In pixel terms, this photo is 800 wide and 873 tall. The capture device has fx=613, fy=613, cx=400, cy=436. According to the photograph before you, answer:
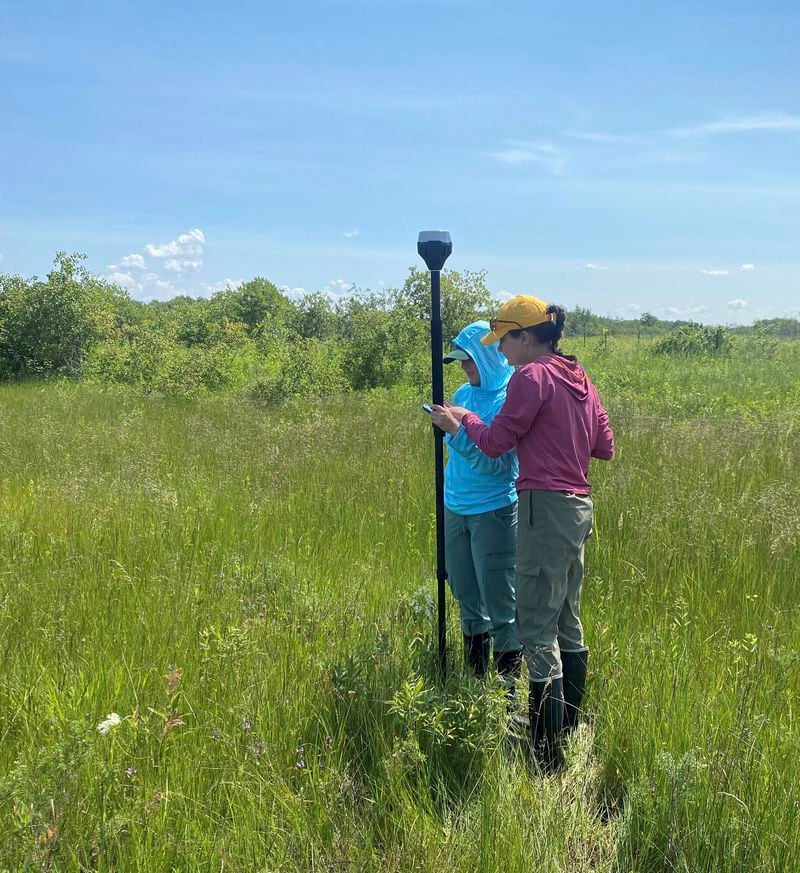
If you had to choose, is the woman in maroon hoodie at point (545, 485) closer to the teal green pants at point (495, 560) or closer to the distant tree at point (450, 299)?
the teal green pants at point (495, 560)

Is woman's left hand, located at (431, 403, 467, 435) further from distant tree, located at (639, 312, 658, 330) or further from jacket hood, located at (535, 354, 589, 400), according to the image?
distant tree, located at (639, 312, 658, 330)

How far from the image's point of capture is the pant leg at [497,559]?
2656mm

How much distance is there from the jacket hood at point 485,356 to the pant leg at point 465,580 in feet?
2.06

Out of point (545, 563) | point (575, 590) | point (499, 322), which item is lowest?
point (575, 590)

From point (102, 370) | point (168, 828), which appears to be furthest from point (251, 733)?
point (102, 370)

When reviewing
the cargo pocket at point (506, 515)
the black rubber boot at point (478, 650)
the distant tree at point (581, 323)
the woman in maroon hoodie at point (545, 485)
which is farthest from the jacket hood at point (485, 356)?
the distant tree at point (581, 323)

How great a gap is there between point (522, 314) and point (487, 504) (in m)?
0.82

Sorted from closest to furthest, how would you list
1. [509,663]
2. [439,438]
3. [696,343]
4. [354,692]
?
1. [354,692]
2. [439,438]
3. [509,663]
4. [696,343]

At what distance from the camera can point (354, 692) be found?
2420mm

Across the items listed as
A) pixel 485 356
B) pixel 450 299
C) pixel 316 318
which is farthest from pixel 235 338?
pixel 485 356

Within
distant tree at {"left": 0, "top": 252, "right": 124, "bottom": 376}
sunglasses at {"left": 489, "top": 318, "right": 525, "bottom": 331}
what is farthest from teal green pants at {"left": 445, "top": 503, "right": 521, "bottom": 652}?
distant tree at {"left": 0, "top": 252, "right": 124, "bottom": 376}

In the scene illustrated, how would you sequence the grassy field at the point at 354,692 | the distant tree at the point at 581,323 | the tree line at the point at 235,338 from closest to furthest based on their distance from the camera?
1. the grassy field at the point at 354,692
2. the tree line at the point at 235,338
3. the distant tree at the point at 581,323

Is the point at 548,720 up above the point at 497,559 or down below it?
below

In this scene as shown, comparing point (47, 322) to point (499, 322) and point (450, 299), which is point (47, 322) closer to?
point (450, 299)
